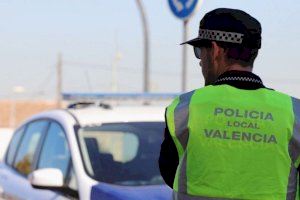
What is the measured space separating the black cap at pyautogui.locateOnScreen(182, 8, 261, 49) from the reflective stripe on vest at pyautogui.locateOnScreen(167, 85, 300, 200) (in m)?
0.19

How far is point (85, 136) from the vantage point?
5.78m

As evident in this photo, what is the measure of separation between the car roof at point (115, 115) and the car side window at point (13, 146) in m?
1.07

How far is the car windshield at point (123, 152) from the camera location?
17.8ft

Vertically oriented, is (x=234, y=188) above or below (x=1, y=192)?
above

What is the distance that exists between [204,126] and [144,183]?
254 centimetres

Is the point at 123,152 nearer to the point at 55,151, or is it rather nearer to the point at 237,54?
the point at 55,151

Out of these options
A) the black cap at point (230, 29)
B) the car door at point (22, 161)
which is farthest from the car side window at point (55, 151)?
the black cap at point (230, 29)

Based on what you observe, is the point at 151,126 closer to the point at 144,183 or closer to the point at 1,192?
the point at 144,183

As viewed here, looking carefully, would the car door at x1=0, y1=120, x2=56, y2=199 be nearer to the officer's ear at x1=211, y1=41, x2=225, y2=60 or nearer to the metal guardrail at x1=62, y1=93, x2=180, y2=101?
the metal guardrail at x1=62, y1=93, x2=180, y2=101

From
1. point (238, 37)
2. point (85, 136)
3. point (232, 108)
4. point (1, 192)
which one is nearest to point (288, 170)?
point (232, 108)

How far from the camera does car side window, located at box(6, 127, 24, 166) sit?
7109 mm

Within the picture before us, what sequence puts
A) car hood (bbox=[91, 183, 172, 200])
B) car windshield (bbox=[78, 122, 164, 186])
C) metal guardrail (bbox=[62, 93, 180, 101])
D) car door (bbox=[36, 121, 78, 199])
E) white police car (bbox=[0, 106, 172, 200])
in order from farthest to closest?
metal guardrail (bbox=[62, 93, 180, 101]) < car windshield (bbox=[78, 122, 164, 186]) < car door (bbox=[36, 121, 78, 199]) < white police car (bbox=[0, 106, 172, 200]) < car hood (bbox=[91, 183, 172, 200])

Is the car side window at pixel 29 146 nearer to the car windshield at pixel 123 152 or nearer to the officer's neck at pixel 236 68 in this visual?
the car windshield at pixel 123 152

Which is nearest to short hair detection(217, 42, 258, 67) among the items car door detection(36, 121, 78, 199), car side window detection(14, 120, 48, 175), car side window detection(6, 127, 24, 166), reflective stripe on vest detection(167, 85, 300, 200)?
reflective stripe on vest detection(167, 85, 300, 200)
